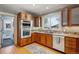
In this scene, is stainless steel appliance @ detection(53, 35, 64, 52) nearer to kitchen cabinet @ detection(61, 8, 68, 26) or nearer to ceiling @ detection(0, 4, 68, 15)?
kitchen cabinet @ detection(61, 8, 68, 26)

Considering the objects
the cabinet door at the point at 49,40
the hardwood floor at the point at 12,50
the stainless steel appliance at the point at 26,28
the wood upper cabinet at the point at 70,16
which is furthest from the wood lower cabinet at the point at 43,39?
the wood upper cabinet at the point at 70,16

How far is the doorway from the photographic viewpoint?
1788mm

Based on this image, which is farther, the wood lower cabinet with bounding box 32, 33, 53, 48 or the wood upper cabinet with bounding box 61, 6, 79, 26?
the wood lower cabinet with bounding box 32, 33, 53, 48

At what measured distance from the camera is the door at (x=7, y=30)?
1792mm

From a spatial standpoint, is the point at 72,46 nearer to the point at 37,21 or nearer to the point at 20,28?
the point at 37,21

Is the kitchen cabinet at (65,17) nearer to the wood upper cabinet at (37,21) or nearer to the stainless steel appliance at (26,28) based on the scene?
the wood upper cabinet at (37,21)

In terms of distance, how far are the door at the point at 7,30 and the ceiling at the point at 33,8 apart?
0.15 meters

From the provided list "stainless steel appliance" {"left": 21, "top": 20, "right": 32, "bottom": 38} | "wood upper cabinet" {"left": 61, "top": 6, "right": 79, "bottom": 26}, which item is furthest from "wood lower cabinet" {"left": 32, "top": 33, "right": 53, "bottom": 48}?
"wood upper cabinet" {"left": 61, "top": 6, "right": 79, "bottom": 26}

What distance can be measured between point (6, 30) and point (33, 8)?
60 cm

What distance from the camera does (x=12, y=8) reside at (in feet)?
5.97

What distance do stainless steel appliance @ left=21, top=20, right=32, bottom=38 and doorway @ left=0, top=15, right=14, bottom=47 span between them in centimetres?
19

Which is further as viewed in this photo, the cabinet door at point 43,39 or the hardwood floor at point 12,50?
the cabinet door at point 43,39

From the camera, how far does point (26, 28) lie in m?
1.95
